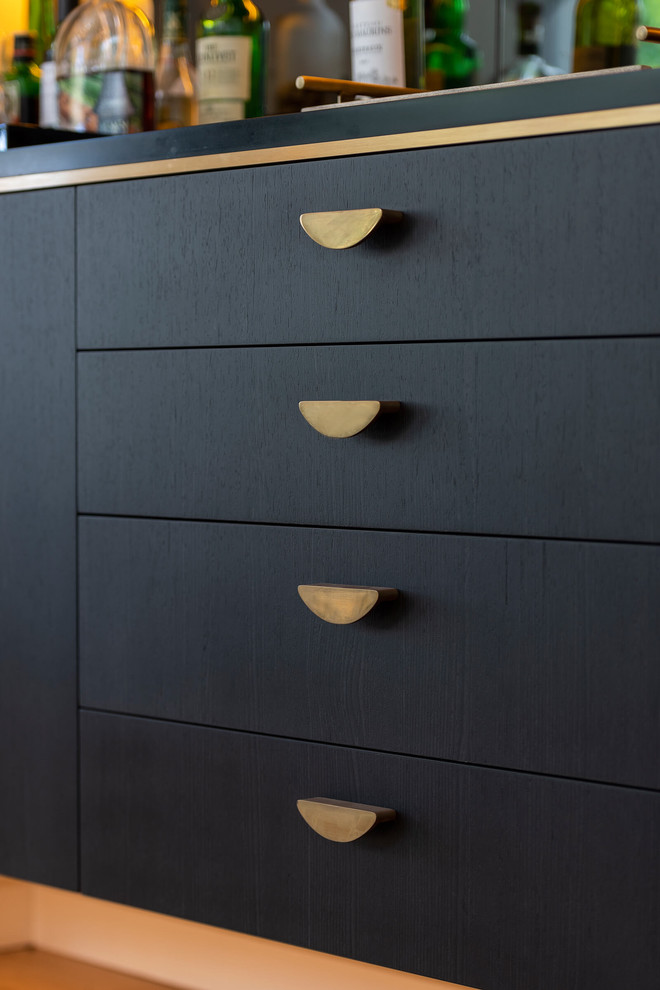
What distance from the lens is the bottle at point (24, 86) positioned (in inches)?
55.0

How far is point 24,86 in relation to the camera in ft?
4.59

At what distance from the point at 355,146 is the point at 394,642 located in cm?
40

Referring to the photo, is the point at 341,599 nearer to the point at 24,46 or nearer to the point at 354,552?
the point at 354,552

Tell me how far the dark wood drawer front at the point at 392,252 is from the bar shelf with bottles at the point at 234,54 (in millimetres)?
294

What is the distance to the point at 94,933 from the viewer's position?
1.27m

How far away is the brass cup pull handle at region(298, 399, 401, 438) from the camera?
0.86m

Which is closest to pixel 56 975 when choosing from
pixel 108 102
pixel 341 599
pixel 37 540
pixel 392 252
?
pixel 37 540

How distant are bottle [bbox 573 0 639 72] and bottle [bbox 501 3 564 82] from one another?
3.7 inches

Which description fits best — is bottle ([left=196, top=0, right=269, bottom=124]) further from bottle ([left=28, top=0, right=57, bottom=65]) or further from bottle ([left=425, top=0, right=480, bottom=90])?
bottle ([left=28, top=0, right=57, bottom=65])

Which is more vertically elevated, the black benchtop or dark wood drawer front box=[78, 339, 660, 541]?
the black benchtop

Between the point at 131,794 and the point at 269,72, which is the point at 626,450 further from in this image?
the point at 269,72

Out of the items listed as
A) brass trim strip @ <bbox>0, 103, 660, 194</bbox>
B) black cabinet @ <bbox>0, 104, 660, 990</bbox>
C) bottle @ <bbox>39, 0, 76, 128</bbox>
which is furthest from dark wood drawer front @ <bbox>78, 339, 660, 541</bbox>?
bottle @ <bbox>39, 0, 76, 128</bbox>

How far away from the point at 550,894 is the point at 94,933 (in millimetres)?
659

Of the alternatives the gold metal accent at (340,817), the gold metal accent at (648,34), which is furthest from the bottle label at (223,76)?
the gold metal accent at (340,817)
